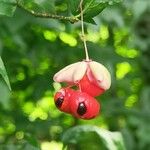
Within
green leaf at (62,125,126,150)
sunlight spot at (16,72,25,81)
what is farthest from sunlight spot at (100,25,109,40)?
green leaf at (62,125,126,150)

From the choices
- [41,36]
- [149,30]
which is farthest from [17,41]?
[149,30]

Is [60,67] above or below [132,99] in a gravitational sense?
above

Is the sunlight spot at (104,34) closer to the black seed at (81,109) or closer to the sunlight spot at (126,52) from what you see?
the sunlight spot at (126,52)

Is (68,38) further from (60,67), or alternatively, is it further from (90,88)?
(90,88)

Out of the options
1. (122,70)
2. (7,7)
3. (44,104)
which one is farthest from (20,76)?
(7,7)

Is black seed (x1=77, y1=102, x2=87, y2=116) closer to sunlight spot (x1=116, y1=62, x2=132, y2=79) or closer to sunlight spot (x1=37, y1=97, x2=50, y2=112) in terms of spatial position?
sunlight spot (x1=37, y1=97, x2=50, y2=112)

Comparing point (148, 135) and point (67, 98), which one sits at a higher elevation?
point (67, 98)

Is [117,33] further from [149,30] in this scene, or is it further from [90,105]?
[90,105]
